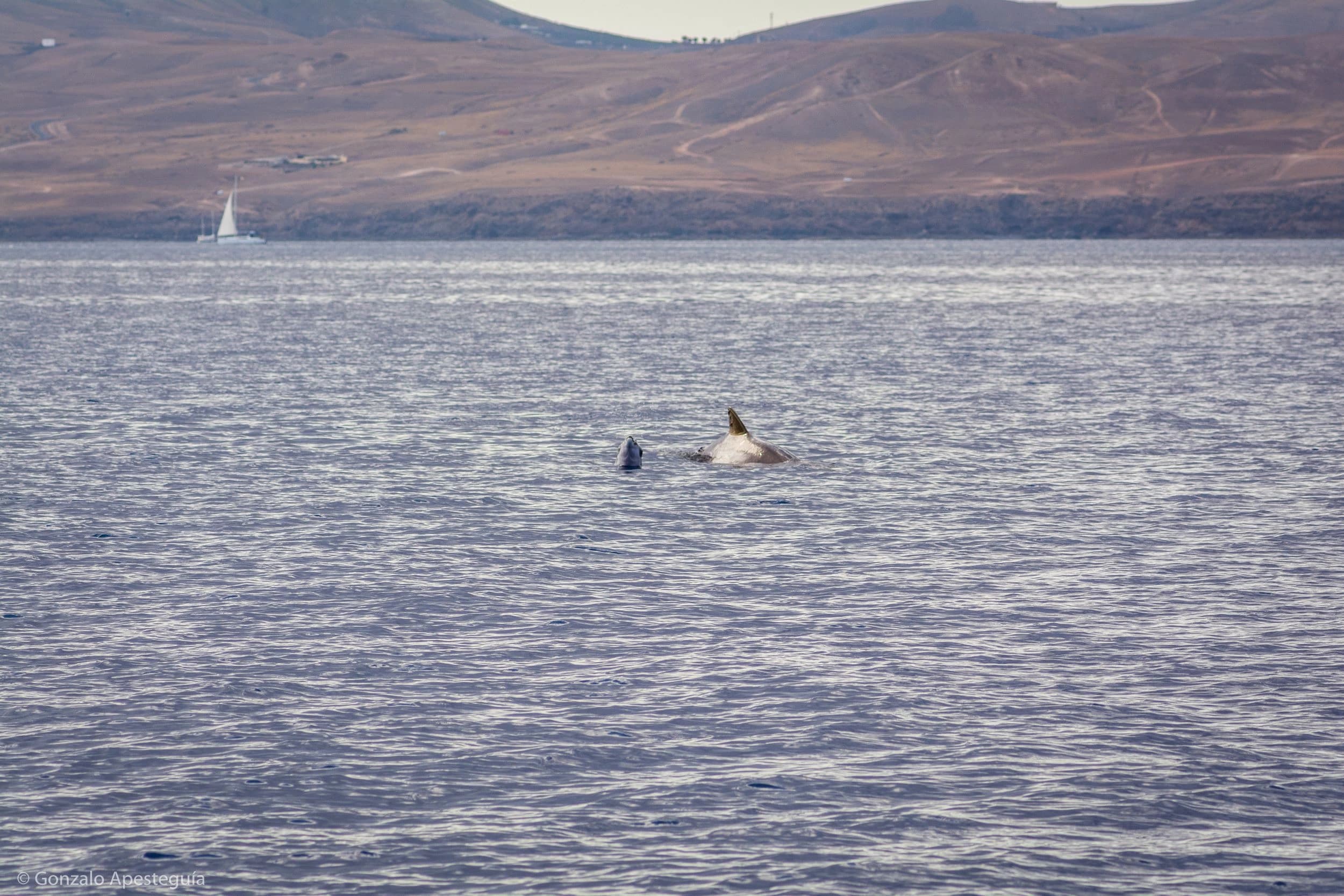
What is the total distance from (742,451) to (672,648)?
2066cm

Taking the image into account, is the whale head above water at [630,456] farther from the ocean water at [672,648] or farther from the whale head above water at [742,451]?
the whale head above water at [742,451]

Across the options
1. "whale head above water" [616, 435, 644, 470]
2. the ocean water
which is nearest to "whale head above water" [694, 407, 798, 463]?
the ocean water

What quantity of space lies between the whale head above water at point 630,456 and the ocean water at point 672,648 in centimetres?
67

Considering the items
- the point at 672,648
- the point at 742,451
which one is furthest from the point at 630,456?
the point at 672,648

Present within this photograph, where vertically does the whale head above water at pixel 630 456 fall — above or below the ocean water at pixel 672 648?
above

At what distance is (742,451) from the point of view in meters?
44.7

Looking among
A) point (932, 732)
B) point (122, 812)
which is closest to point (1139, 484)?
point (932, 732)

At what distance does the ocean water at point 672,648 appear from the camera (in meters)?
17.1

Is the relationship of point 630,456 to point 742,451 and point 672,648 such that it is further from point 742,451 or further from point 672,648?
A: point 672,648

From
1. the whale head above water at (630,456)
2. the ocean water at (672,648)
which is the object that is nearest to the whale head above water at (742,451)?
the ocean water at (672,648)

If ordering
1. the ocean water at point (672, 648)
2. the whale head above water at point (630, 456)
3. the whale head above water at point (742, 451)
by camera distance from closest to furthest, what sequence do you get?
the ocean water at point (672, 648) → the whale head above water at point (630, 456) → the whale head above water at point (742, 451)

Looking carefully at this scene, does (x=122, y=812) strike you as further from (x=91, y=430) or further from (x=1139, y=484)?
(x=91, y=430)

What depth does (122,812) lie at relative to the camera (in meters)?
17.8

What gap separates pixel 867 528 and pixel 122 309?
351ft
